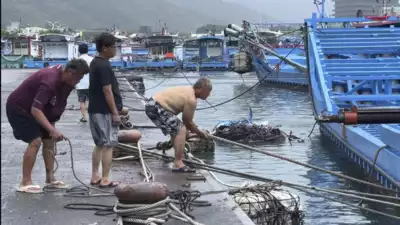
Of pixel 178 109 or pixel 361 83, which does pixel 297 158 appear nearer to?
pixel 361 83

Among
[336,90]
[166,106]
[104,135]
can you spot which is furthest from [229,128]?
[104,135]

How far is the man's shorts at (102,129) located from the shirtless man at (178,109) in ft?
4.45

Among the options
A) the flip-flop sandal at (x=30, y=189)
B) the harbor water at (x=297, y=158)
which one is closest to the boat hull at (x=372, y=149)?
the harbor water at (x=297, y=158)

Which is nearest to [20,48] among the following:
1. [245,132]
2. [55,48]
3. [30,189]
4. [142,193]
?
[55,48]

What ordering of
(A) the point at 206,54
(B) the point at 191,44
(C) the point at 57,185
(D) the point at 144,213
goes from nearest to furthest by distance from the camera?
1. (D) the point at 144,213
2. (C) the point at 57,185
3. (A) the point at 206,54
4. (B) the point at 191,44

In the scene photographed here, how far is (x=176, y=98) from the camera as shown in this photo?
881cm

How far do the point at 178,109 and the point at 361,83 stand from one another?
868 cm

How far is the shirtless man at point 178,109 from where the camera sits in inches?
340

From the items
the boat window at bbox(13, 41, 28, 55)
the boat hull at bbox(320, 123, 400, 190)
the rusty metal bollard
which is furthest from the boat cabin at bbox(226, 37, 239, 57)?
the rusty metal bollard

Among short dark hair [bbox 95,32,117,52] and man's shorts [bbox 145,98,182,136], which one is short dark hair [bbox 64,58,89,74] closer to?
short dark hair [bbox 95,32,117,52]

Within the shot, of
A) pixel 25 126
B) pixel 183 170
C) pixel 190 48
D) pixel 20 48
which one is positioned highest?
pixel 20 48

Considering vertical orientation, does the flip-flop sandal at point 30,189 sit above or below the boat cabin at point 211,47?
below

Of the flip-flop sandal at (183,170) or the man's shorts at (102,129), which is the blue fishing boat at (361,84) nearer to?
the flip-flop sandal at (183,170)

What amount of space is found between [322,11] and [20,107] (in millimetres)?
16849
